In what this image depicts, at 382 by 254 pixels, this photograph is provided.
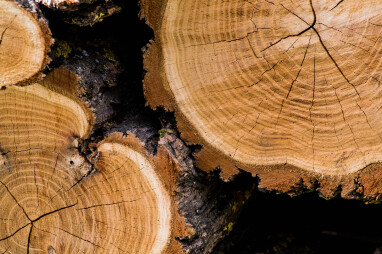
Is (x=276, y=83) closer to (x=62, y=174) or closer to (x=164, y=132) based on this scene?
(x=164, y=132)

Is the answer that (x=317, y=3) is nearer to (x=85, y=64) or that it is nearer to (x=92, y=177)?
(x=85, y=64)

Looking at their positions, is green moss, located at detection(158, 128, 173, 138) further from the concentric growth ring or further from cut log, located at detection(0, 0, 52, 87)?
cut log, located at detection(0, 0, 52, 87)

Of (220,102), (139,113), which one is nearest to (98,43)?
(139,113)

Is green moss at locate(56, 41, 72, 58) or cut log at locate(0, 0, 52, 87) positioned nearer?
cut log at locate(0, 0, 52, 87)

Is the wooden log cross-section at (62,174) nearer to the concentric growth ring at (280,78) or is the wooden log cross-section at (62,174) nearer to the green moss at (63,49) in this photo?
the green moss at (63,49)

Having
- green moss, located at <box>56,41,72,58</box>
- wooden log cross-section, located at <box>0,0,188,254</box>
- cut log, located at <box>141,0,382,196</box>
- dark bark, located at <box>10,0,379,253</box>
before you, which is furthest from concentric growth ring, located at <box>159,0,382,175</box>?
green moss, located at <box>56,41,72,58</box>

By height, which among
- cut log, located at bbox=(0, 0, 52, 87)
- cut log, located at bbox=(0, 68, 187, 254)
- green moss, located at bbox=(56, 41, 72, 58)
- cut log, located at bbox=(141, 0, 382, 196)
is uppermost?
cut log, located at bbox=(141, 0, 382, 196)
